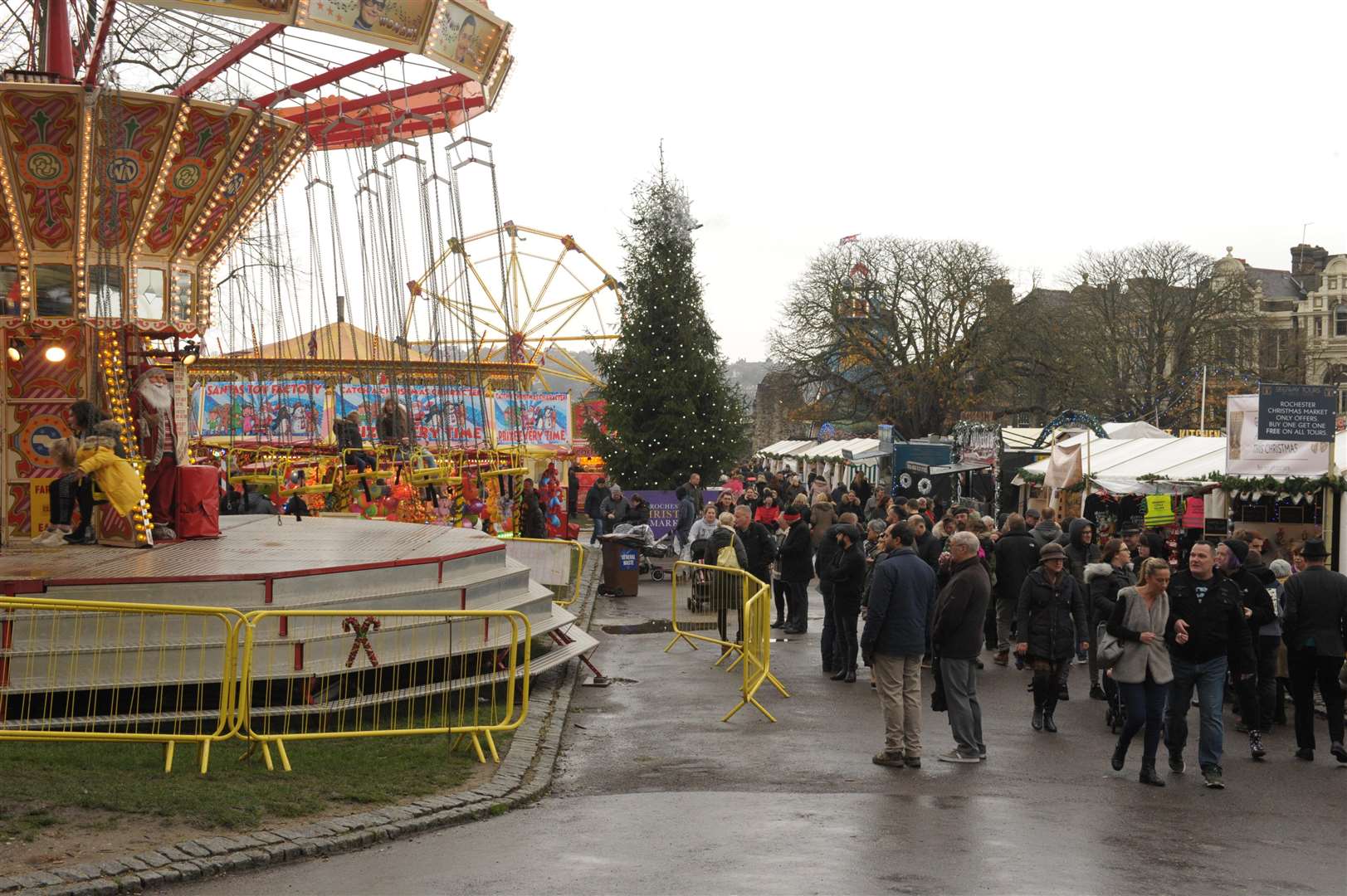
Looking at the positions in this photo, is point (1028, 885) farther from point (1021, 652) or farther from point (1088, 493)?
point (1088, 493)

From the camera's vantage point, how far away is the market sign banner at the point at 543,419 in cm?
3969

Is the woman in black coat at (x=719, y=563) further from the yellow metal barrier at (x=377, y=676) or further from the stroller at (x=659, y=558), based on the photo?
the stroller at (x=659, y=558)

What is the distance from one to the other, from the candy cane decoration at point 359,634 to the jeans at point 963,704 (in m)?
4.11

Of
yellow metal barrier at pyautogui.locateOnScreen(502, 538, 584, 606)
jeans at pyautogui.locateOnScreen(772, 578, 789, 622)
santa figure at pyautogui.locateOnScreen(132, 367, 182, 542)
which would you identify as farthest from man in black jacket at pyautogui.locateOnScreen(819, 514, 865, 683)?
santa figure at pyautogui.locateOnScreen(132, 367, 182, 542)

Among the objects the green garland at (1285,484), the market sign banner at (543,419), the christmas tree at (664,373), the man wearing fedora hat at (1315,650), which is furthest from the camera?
the market sign banner at (543,419)

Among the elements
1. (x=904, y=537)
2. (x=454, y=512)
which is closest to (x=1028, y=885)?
(x=904, y=537)

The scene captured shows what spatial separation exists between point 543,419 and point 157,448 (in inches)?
1001

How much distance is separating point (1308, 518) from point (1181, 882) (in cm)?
1371

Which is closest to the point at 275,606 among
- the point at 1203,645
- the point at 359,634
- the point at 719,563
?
the point at 359,634

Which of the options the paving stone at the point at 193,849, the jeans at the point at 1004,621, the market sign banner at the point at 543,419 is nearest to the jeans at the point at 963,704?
the jeans at the point at 1004,621

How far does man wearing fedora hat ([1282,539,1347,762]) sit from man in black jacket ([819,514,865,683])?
4.14m

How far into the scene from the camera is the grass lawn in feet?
25.3

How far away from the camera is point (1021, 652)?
11508 millimetres

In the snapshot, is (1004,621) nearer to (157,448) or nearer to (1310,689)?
(1310,689)
